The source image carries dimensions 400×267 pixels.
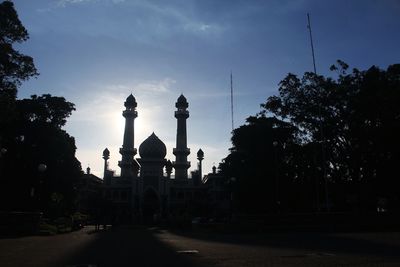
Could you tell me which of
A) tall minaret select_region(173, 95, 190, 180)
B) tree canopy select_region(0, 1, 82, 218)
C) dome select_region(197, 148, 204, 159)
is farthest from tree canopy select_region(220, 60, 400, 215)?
dome select_region(197, 148, 204, 159)

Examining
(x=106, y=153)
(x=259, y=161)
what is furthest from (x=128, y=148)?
(x=259, y=161)

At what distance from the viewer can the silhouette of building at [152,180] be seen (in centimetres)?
8334


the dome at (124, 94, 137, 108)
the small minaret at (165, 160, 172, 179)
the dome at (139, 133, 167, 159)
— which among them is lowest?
the small minaret at (165, 160, 172, 179)

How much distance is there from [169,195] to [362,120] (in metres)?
53.9

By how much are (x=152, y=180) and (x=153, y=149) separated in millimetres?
6175

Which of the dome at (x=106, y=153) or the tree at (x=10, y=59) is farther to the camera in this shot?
the dome at (x=106, y=153)

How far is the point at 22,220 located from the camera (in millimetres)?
28406

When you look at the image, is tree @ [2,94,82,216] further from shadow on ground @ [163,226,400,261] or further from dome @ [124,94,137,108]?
dome @ [124,94,137,108]

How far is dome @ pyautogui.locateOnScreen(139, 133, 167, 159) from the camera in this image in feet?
278

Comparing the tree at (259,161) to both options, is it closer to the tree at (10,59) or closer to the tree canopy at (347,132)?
the tree canopy at (347,132)

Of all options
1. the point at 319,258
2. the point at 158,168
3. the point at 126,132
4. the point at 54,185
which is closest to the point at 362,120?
the point at 319,258

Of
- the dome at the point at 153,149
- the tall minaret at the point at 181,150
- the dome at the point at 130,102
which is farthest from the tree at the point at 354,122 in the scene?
the dome at the point at 130,102

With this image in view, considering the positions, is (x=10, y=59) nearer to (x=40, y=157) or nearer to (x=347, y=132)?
(x=40, y=157)

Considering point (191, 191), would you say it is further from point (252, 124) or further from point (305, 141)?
point (305, 141)
